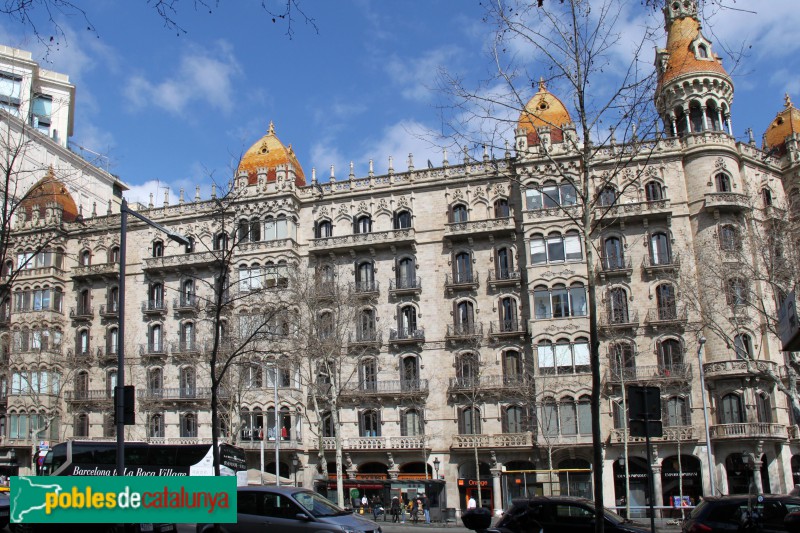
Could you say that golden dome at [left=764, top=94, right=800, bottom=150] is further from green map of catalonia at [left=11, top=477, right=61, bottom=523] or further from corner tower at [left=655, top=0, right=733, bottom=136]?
green map of catalonia at [left=11, top=477, right=61, bottom=523]

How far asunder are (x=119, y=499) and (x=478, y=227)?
36.6m

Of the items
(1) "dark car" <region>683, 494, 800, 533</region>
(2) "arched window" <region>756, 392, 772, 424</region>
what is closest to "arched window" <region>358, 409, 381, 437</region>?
(2) "arched window" <region>756, 392, 772, 424</region>

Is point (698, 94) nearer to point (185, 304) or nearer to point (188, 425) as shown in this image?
point (185, 304)

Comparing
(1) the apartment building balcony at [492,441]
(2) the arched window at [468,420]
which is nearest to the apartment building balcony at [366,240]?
(2) the arched window at [468,420]

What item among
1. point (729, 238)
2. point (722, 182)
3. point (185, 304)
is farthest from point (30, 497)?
point (185, 304)

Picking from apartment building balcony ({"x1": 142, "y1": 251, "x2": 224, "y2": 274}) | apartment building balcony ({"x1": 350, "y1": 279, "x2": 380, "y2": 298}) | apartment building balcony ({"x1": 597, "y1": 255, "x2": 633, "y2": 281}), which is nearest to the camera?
apartment building balcony ({"x1": 597, "y1": 255, "x2": 633, "y2": 281})

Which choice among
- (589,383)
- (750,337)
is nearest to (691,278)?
(750,337)

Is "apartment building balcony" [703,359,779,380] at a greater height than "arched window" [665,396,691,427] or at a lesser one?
greater

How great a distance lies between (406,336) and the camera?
45.0 m

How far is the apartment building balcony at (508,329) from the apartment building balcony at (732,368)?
379 inches

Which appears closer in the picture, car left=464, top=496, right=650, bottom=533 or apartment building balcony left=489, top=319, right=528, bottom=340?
car left=464, top=496, right=650, bottom=533

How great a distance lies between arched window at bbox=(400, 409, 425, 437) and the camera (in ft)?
145

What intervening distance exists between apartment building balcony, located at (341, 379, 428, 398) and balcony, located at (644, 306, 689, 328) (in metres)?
12.7

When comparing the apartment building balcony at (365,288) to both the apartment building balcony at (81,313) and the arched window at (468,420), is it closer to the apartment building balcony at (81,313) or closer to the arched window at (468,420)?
the arched window at (468,420)
